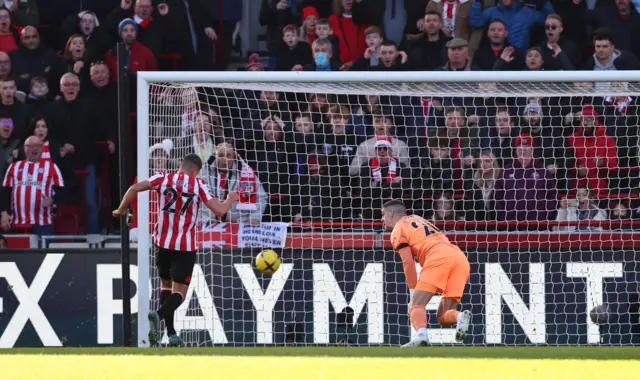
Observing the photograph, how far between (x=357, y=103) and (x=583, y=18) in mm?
3112

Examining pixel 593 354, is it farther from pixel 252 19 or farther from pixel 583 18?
pixel 252 19

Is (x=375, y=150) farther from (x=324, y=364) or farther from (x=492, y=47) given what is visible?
(x=324, y=364)

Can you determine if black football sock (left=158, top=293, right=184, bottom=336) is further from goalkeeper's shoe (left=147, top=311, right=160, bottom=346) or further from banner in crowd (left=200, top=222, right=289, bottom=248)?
banner in crowd (left=200, top=222, right=289, bottom=248)

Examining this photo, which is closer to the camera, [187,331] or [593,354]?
[593,354]

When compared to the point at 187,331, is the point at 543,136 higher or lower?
higher

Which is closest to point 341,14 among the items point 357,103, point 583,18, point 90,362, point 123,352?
point 357,103

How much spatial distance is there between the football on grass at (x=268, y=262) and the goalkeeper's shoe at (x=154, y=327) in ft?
3.29

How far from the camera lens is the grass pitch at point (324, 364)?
7.04m

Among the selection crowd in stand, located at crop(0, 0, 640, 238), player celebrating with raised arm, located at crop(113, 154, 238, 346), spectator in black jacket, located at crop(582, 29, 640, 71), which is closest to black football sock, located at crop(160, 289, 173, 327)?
player celebrating with raised arm, located at crop(113, 154, 238, 346)

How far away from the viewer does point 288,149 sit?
12.6 m

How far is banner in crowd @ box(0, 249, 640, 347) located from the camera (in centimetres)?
1169

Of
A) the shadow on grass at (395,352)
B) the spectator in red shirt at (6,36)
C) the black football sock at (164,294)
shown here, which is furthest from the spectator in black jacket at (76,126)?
the shadow on grass at (395,352)

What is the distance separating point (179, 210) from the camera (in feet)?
35.3

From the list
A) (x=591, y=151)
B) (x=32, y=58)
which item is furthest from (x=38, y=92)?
(x=591, y=151)
